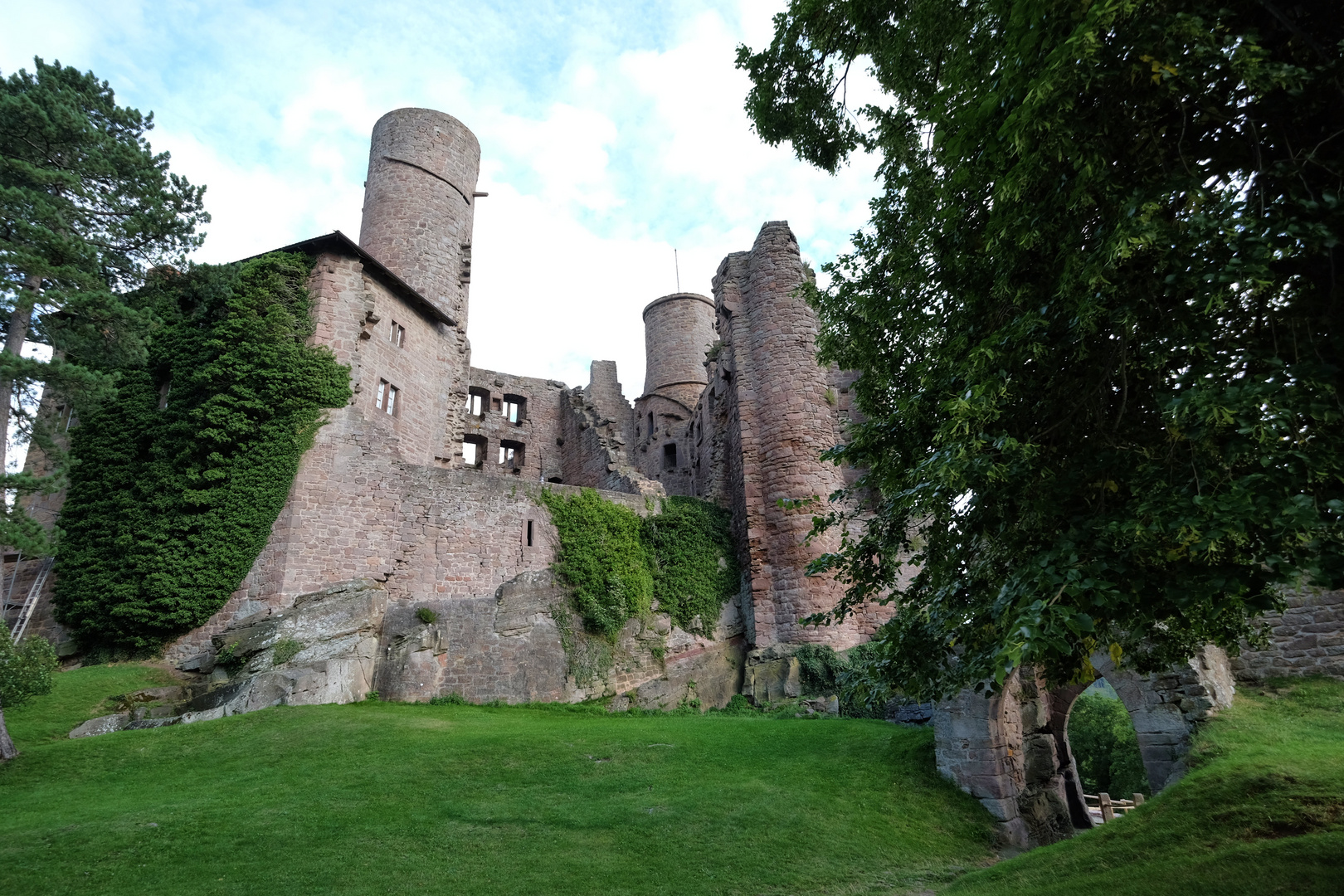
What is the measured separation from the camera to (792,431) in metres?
21.8

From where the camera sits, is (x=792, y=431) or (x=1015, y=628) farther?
(x=792, y=431)

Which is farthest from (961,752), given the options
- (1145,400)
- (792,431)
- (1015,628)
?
(792,431)

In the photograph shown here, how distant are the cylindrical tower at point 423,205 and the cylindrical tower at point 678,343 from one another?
12752mm

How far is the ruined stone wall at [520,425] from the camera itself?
34.3 metres

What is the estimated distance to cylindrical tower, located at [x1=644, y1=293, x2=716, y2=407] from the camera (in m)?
37.6

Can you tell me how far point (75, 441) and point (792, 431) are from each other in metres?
17.8

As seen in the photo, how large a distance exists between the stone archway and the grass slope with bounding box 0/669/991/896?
1.30 feet

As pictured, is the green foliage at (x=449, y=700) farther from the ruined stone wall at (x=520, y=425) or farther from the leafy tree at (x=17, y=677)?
the ruined stone wall at (x=520, y=425)

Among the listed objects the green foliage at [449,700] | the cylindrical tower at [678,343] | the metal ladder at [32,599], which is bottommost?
the green foliage at [449,700]

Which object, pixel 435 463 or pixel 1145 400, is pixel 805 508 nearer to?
pixel 435 463

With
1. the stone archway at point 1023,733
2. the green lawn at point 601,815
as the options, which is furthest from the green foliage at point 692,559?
the stone archway at point 1023,733

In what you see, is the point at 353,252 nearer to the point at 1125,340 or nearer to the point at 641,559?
the point at 641,559

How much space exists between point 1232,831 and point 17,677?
14781mm

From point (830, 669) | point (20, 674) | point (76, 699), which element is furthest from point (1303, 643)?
point (76, 699)
